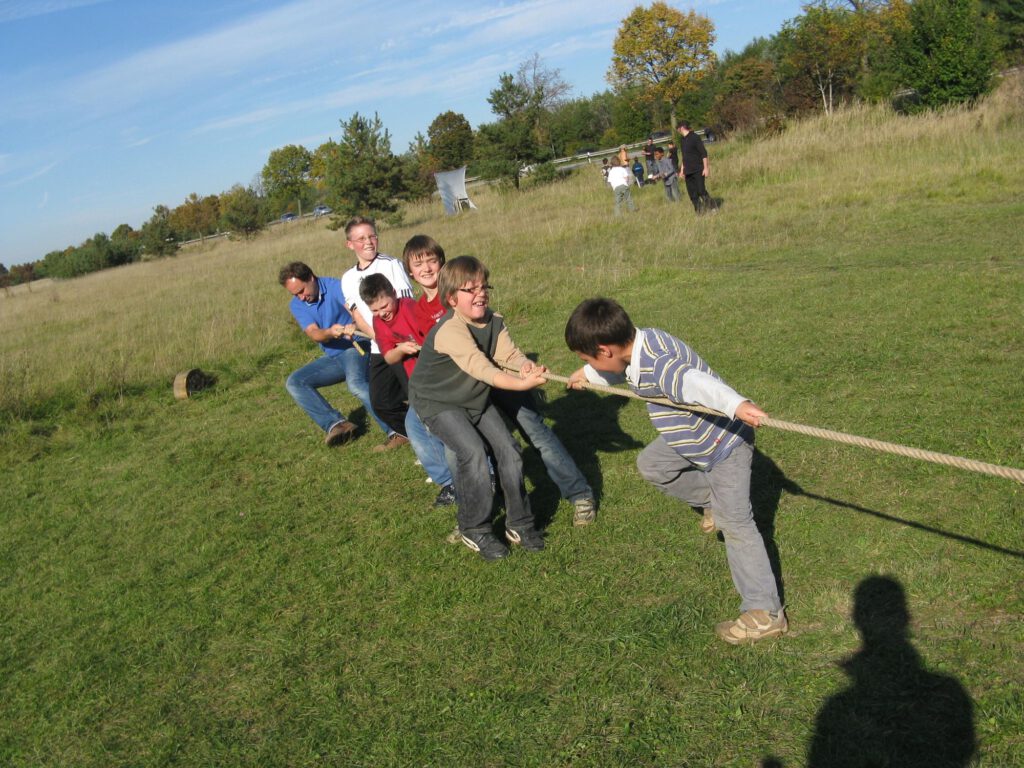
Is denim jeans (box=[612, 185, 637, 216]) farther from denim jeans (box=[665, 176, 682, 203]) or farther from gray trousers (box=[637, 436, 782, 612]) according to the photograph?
gray trousers (box=[637, 436, 782, 612])

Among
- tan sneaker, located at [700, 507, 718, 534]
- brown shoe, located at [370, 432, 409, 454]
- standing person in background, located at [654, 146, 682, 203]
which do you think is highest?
Result: standing person in background, located at [654, 146, 682, 203]

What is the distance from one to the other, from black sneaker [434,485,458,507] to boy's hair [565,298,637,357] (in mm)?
2252

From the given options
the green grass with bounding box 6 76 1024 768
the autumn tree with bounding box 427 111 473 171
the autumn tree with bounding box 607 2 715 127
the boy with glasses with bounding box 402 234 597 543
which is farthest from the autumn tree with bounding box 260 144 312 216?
the boy with glasses with bounding box 402 234 597 543

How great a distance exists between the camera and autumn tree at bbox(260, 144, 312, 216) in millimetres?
62116

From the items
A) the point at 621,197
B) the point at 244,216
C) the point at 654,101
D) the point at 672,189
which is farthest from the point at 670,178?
the point at 654,101

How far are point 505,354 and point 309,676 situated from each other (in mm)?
2038

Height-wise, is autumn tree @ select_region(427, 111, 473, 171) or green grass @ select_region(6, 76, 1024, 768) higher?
autumn tree @ select_region(427, 111, 473, 171)

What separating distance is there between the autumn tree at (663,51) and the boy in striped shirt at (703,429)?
53922mm

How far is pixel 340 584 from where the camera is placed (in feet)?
15.5

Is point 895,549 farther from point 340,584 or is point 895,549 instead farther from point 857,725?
point 340,584

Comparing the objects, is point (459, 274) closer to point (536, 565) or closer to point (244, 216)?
point (536, 565)

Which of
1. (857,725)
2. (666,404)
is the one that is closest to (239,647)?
(666,404)

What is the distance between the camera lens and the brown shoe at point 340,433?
281 inches

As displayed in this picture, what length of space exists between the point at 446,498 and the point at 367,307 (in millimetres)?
1758
